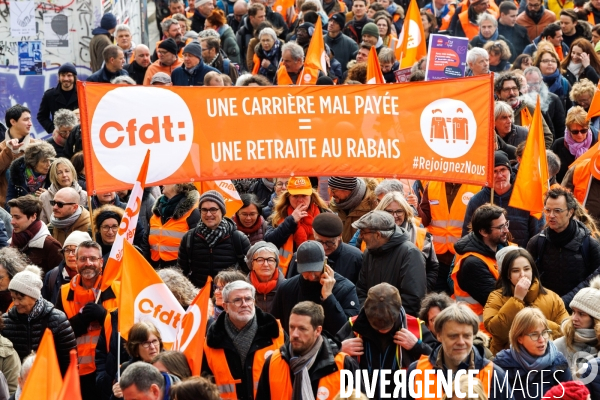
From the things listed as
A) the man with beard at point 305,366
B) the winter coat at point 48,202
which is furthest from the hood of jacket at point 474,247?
the winter coat at point 48,202

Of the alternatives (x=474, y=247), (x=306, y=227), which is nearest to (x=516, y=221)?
(x=474, y=247)

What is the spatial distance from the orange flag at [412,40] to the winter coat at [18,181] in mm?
5607

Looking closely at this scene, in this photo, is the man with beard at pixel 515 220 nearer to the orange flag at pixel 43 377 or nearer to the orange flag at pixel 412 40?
the orange flag at pixel 43 377

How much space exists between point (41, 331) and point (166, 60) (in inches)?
310

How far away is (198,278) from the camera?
34.5 ft

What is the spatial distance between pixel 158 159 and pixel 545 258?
2906 mm

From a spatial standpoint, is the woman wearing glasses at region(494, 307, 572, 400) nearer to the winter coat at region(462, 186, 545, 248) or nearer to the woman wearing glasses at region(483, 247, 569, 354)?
the woman wearing glasses at region(483, 247, 569, 354)

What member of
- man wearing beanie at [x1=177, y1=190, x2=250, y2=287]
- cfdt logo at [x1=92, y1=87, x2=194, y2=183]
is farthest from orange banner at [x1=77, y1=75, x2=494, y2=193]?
man wearing beanie at [x1=177, y1=190, x2=250, y2=287]

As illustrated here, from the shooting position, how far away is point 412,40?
16734 millimetres

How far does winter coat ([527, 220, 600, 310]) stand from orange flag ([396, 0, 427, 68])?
6978mm

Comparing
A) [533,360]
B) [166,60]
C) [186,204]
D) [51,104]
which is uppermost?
[166,60]

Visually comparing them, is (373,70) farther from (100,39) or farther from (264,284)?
(264,284)

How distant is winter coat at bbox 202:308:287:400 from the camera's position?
845 cm

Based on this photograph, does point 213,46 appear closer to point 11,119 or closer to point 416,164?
point 11,119
